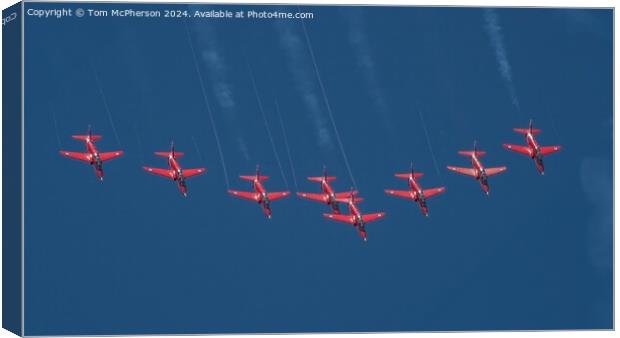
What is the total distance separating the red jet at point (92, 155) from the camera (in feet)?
196

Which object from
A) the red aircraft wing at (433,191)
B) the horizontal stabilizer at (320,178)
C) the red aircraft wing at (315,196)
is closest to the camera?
the red aircraft wing at (315,196)

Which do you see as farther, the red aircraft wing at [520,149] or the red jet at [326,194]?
the red aircraft wing at [520,149]

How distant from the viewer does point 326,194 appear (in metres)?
60.8

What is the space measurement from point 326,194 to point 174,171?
4.20 meters

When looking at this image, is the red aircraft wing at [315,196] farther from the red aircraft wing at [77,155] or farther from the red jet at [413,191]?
the red aircraft wing at [77,155]

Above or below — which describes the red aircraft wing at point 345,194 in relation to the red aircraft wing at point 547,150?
above

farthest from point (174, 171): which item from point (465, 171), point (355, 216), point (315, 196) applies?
point (465, 171)

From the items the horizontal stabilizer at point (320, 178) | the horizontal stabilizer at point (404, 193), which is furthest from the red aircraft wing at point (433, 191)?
the horizontal stabilizer at point (320, 178)

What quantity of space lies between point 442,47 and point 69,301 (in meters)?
12.4

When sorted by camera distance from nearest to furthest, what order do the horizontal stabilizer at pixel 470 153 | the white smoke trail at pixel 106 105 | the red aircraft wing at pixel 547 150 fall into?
1. the white smoke trail at pixel 106 105
2. the horizontal stabilizer at pixel 470 153
3. the red aircraft wing at pixel 547 150

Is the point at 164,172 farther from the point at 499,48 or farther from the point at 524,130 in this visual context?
the point at 524,130

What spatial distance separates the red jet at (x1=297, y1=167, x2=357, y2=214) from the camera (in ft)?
200

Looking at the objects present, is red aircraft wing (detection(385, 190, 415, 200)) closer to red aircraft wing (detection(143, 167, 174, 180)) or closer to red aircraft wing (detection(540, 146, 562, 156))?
red aircraft wing (detection(540, 146, 562, 156))

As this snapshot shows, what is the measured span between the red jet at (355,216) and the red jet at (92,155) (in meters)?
6.26
